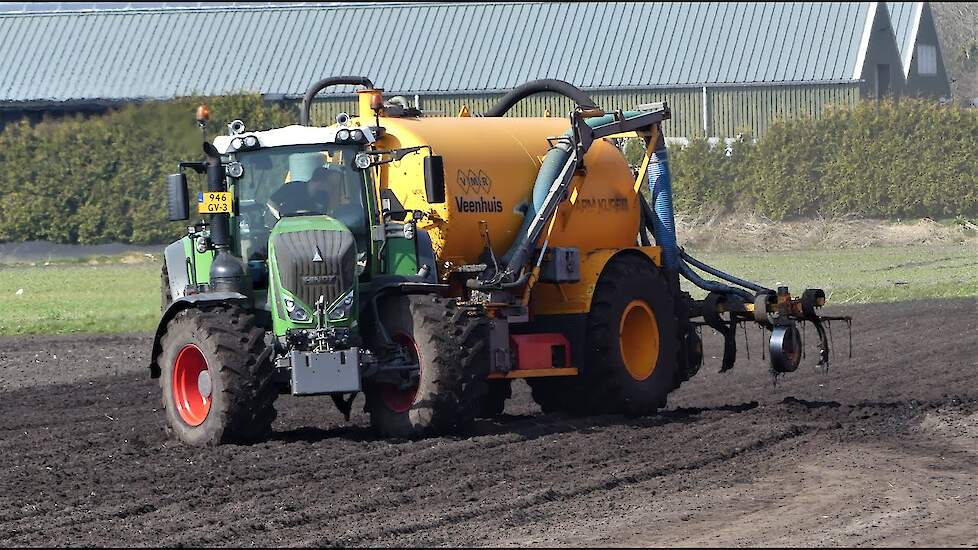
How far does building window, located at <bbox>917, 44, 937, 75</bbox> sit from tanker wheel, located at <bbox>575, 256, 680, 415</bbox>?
43117mm

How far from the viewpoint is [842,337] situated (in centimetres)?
2259

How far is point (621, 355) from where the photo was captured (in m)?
15.3

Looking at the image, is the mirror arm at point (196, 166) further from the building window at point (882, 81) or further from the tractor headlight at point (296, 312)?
the building window at point (882, 81)

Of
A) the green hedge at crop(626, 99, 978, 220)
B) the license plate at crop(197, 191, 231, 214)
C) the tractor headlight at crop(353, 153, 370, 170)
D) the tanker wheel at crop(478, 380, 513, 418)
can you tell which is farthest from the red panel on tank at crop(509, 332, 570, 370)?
the green hedge at crop(626, 99, 978, 220)

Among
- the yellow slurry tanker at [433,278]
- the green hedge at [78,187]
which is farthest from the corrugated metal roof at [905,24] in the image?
the yellow slurry tanker at [433,278]

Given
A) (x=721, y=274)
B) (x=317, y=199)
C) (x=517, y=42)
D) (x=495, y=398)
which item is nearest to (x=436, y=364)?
(x=317, y=199)

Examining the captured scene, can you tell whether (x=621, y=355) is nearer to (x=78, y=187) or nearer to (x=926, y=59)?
(x=78, y=187)

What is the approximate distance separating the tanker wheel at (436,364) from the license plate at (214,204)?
4.98 feet

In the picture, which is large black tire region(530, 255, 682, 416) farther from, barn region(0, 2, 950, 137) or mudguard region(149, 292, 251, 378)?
barn region(0, 2, 950, 137)

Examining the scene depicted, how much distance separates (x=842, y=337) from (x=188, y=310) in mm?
11586

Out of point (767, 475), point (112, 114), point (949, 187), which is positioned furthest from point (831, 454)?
point (949, 187)

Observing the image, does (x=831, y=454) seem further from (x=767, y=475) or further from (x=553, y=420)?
(x=553, y=420)

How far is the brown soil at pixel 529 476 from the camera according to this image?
9805 millimetres

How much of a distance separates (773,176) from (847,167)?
1898mm
